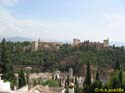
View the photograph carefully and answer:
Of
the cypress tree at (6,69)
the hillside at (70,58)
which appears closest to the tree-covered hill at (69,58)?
the hillside at (70,58)

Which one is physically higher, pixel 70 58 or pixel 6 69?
pixel 6 69

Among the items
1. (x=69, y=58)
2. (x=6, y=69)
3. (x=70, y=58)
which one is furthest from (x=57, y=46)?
(x=6, y=69)

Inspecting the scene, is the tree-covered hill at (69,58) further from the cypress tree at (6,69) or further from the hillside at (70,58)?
the cypress tree at (6,69)

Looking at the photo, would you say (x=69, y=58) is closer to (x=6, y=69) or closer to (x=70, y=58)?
(x=70, y=58)

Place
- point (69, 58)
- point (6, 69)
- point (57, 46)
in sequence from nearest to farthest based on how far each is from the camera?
point (6, 69), point (69, 58), point (57, 46)

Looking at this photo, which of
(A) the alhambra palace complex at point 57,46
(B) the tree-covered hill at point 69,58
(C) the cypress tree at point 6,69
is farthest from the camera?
(A) the alhambra palace complex at point 57,46

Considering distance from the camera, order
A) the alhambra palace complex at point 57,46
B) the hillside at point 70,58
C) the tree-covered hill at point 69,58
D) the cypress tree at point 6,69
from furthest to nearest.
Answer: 1. the alhambra palace complex at point 57,46
2. the tree-covered hill at point 69,58
3. the hillside at point 70,58
4. the cypress tree at point 6,69

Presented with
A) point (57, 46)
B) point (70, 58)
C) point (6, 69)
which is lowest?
point (70, 58)

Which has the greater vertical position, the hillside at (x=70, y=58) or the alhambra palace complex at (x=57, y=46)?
the alhambra palace complex at (x=57, y=46)

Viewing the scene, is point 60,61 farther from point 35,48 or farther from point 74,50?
point 35,48

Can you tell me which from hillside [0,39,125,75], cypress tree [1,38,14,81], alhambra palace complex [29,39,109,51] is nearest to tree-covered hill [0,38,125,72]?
hillside [0,39,125,75]

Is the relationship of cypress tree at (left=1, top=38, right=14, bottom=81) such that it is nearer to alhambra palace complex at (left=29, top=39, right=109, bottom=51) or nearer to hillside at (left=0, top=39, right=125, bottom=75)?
hillside at (left=0, top=39, right=125, bottom=75)

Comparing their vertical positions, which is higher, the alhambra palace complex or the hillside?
the alhambra palace complex

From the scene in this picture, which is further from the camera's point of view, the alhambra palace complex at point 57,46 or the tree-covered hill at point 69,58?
the alhambra palace complex at point 57,46
